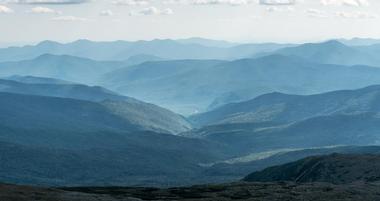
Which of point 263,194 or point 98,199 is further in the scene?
point 263,194

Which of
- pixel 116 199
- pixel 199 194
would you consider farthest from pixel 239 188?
pixel 116 199

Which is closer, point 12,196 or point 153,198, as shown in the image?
point 12,196

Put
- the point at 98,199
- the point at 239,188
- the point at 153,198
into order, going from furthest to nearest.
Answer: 1. the point at 239,188
2. the point at 153,198
3. the point at 98,199

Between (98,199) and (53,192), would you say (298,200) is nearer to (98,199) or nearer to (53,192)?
(98,199)

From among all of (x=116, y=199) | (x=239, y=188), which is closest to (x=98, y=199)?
(x=116, y=199)

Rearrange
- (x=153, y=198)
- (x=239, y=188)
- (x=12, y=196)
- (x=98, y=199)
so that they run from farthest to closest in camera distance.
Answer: (x=239, y=188), (x=153, y=198), (x=98, y=199), (x=12, y=196)

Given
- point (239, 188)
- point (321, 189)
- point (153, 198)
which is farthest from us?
point (239, 188)

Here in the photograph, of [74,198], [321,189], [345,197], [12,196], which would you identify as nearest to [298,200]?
[345,197]

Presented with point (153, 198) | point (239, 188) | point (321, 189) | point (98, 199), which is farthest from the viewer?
point (239, 188)

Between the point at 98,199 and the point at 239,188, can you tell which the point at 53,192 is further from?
the point at 239,188
